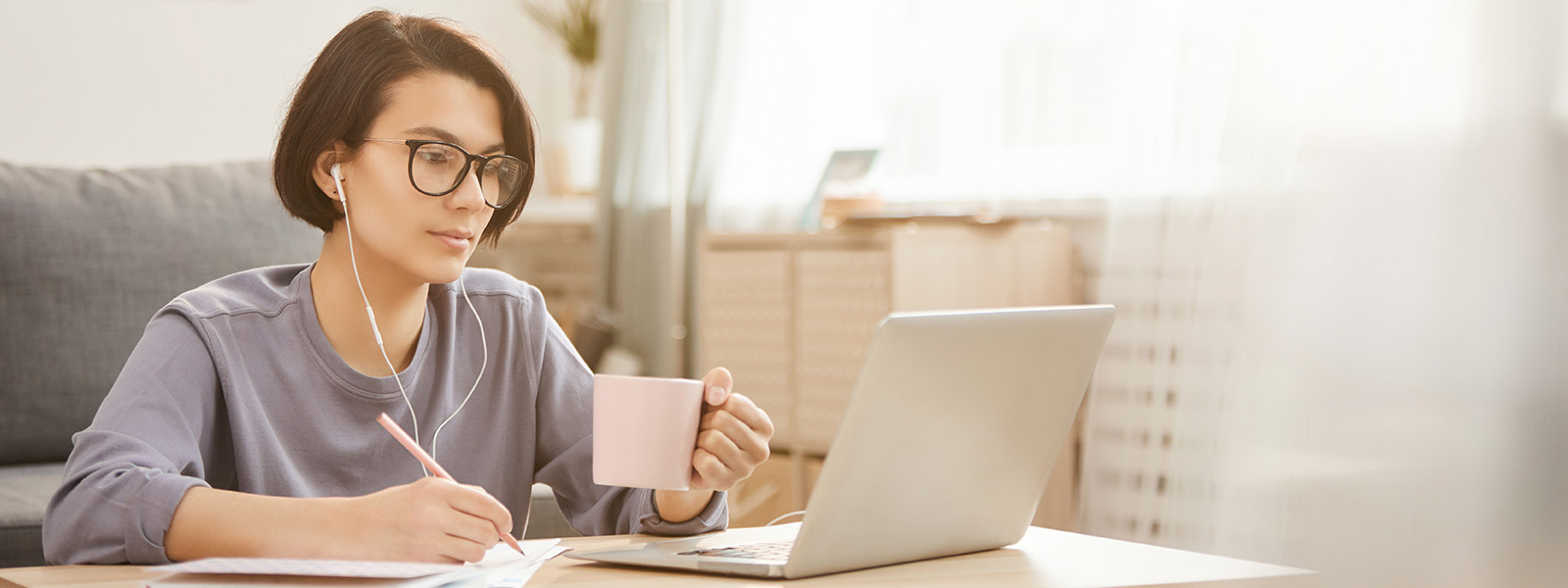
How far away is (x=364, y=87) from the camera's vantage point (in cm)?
123

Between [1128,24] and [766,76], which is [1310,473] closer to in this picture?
[1128,24]

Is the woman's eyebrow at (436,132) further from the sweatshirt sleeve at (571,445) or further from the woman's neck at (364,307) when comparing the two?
the sweatshirt sleeve at (571,445)

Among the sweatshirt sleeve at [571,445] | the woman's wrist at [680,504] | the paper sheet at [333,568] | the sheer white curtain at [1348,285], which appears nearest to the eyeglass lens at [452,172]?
the sweatshirt sleeve at [571,445]

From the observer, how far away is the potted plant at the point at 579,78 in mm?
3975

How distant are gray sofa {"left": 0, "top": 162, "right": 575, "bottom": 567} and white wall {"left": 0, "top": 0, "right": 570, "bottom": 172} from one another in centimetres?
64

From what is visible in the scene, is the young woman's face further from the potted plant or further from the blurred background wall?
the potted plant

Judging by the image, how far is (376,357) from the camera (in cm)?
126

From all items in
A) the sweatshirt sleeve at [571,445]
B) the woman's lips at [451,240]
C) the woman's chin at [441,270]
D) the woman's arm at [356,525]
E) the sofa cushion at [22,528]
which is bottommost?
the sofa cushion at [22,528]

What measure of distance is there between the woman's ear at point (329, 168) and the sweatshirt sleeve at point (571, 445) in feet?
0.87

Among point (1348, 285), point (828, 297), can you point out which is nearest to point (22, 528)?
point (828, 297)

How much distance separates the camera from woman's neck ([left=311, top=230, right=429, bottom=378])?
125cm

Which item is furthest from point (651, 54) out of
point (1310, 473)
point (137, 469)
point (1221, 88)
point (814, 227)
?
point (137, 469)

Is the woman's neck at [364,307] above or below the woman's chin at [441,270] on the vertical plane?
below

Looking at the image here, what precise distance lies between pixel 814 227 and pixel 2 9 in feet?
5.93
